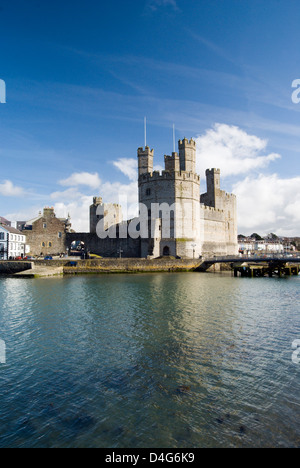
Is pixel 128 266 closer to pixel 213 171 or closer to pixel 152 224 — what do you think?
pixel 152 224

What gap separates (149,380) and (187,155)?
43.3 m

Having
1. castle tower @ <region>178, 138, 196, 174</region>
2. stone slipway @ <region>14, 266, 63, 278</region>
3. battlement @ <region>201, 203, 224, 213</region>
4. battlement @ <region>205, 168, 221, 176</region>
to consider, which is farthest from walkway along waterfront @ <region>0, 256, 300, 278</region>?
battlement @ <region>205, 168, 221, 176</region>

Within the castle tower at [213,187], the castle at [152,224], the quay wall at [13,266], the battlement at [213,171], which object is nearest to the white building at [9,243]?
the castle at [152,224]

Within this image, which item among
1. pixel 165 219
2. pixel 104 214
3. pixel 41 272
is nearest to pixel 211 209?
pixel 165 219

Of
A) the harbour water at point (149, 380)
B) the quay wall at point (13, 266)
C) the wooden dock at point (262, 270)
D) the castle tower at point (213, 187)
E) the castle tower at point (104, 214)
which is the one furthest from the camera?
the castle tower at point (213, 187)

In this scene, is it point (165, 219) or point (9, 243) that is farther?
point (165, 219)

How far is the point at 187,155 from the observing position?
1895 inches

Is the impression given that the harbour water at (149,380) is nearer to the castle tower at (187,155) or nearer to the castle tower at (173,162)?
the castle tower at (173,162)

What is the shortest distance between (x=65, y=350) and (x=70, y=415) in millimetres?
3972

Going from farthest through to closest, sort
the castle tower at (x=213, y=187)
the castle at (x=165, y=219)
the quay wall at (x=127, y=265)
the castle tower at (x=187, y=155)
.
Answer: the castle tower at (x=213, y=187) → the castle tower at (x=187, y=155) → the castle at (x=165, y=219) → the quay wall at (x=127, y=265)

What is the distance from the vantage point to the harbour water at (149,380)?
5.90 m
